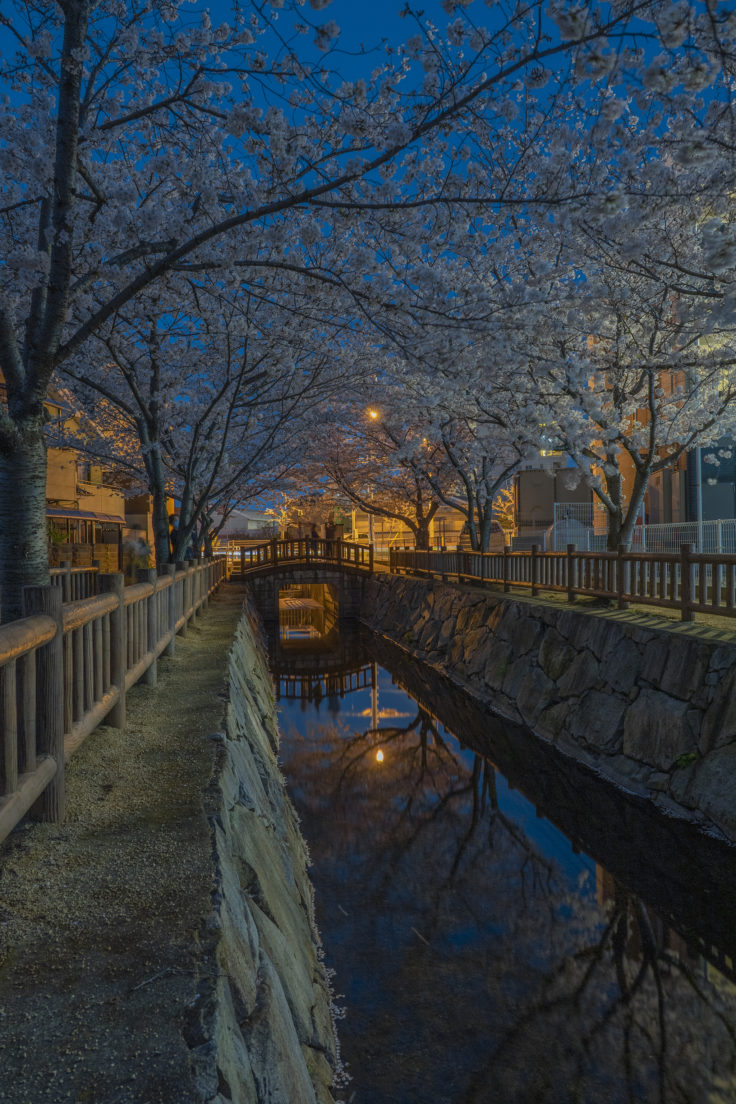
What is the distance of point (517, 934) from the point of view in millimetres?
5281

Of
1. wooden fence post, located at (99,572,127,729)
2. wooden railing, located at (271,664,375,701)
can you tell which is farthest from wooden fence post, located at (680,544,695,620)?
wooden railing, located at (271,664,375,701)

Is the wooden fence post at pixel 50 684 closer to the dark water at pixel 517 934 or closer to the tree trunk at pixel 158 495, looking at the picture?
the dark water at pixel 517 934

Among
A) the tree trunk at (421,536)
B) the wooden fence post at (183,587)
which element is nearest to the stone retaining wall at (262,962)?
the wooden fence post at (183,587)

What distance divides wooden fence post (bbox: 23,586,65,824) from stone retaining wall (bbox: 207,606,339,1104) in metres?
0.90

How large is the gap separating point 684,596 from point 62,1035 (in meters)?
8.67

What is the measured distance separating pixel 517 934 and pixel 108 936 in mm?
3767

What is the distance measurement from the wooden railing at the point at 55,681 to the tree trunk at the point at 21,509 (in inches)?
21.9

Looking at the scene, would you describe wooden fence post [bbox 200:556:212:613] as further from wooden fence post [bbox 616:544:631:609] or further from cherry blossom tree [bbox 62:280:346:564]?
wooden fence post [bbox 616:544:631:609]

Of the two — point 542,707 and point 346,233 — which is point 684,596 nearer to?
point 542,707

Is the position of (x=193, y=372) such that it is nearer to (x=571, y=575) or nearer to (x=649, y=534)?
(x=571, y=575)

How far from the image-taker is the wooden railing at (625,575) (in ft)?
27.7

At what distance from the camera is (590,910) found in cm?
566

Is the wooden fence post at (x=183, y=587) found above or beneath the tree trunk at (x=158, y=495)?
beneath

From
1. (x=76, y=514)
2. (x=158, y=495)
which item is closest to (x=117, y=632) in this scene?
(x=158, y=495)
